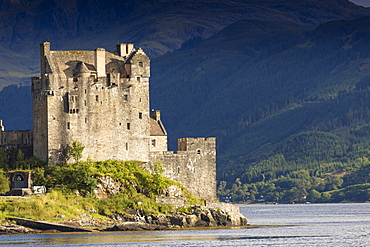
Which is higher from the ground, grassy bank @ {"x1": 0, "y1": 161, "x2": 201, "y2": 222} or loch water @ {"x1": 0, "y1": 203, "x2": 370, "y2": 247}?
grassy bank @ {"x1": 0, "y1": 161, "x2": 201, "y2": 222}

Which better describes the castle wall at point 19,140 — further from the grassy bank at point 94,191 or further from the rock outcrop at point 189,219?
the rock outcrop at point 189,219

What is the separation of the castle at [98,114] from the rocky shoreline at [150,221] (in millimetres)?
6154

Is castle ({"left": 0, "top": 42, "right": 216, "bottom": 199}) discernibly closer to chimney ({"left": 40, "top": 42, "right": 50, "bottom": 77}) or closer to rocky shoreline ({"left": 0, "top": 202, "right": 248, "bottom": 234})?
chimney ({"left": 40, "top": 42, "right": 50, "bottom": 77})

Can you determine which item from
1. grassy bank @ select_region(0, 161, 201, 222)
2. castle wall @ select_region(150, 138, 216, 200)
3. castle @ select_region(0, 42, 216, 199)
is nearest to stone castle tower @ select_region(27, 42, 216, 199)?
castle @ select_region(0, 42, 216, 199)

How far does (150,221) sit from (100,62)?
2235 cm

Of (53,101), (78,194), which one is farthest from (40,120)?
(78,194)

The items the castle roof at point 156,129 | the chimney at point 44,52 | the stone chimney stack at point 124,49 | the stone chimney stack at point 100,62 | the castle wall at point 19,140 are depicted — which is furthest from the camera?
the castle roof at point 156,129

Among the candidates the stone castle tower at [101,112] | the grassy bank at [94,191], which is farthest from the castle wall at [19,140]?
the grassy bank at [94,191]

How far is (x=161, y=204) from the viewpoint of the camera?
406ft

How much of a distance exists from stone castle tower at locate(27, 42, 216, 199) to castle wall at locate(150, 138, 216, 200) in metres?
0.13

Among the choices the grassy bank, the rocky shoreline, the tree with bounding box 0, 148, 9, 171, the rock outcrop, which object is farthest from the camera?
the tree with bounding box 0, 148, 9, 171

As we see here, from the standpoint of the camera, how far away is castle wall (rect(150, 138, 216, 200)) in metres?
131

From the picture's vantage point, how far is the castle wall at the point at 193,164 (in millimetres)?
131250

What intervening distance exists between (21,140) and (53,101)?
29.0ft
